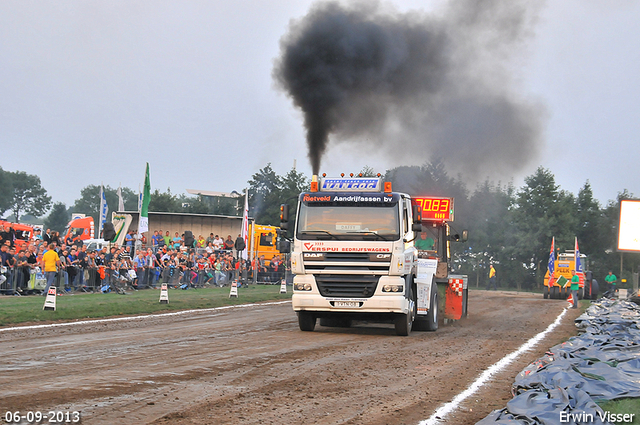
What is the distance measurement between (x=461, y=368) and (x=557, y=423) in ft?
13.7

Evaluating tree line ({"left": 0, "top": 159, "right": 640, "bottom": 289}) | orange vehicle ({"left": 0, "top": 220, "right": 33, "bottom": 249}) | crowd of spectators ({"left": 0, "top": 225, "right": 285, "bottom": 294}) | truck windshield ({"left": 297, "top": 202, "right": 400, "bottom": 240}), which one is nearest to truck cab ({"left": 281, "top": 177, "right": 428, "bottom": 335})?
truck windshield ({"left": 297, "top": 202, "right": 400, "bottom": 240})

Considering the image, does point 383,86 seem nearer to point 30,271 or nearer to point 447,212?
point 447,212

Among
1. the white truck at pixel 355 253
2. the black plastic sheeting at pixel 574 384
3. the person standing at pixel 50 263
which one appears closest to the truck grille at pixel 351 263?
the white truck at pixel 355 253

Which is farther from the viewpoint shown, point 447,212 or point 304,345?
point 447,212

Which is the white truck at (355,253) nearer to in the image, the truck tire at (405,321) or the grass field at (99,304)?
the truck tire at (405,321)

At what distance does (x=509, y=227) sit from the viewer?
77500mm

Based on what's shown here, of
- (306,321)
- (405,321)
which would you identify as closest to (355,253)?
(405,321)

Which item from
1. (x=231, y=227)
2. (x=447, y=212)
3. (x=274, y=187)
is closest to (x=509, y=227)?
(x=274, y=187)

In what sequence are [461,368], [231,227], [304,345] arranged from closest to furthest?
1. [461,368]
2. [304,345]
3. [231,227]

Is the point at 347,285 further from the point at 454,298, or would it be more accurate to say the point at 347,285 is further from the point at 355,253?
the point at 454,298

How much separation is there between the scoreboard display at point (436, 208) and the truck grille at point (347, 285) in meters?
4.27

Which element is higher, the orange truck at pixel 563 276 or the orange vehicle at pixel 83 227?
the orange vehicle at pixel 83 227

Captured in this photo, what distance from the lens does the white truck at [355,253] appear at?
13055mm

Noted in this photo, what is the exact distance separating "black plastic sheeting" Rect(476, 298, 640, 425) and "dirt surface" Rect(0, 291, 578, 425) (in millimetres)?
441
